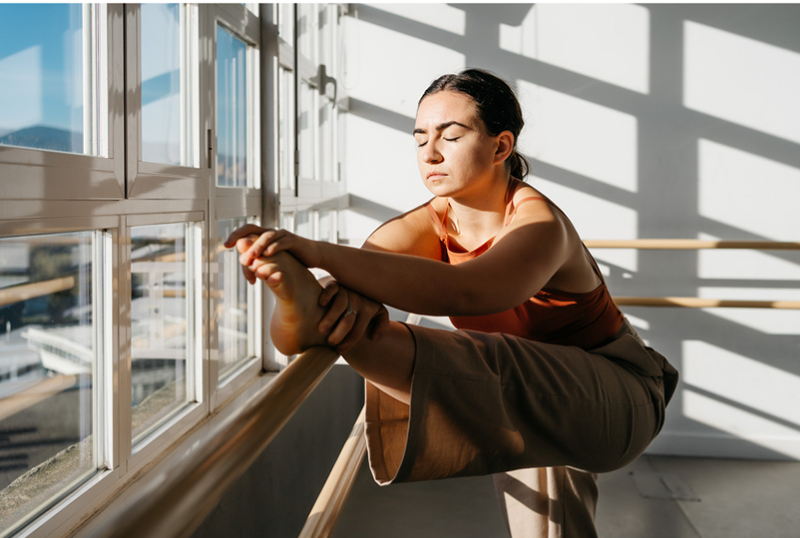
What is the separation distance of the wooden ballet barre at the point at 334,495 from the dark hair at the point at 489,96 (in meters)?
0.55

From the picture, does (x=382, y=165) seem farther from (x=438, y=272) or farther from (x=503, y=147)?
(x=438, y=272)

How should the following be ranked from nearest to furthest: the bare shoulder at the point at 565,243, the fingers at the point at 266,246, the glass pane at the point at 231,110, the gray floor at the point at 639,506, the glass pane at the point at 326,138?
the fingers at the point at 266,246 → the bare shoulder at the point at 565,243 → the glass pane at the point at 231,110 → the gray floor at the point at 639,506 → the glass pane at the point at 326,138

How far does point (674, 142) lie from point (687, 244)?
1.77ft

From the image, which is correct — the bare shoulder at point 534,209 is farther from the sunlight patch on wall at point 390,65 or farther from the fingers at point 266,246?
the sunlight patch on wall at point 390,65

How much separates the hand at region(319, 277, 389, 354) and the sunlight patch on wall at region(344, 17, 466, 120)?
2.36 meters

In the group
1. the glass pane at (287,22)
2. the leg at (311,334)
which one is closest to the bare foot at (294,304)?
the leg at (311,334)

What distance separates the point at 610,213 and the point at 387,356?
7.90ft

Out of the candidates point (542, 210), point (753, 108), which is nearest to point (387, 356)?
point (542, 210)

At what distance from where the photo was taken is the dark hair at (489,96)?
3.66 ft

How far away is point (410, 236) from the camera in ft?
4.03

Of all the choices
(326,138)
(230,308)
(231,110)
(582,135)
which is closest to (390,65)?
(326,138)

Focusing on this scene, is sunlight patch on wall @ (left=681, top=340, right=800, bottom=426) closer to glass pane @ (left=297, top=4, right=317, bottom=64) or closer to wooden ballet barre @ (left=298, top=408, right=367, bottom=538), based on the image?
glass pane @ (left=297, top=4, right=317, bottom=64)

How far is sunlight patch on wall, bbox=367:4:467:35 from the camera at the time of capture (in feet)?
9.80

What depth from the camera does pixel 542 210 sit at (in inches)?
39.4
